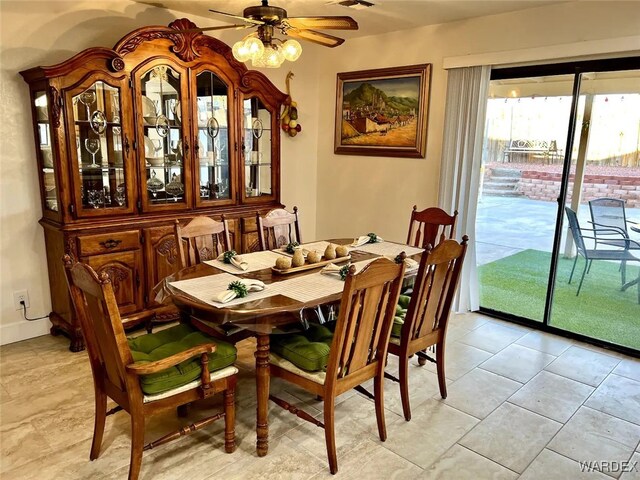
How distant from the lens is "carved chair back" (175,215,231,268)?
285 cm

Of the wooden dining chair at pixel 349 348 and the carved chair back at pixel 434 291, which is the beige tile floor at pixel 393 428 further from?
the carved chair back at pixel 434 291

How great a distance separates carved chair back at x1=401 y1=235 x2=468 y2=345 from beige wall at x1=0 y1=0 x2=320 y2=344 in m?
2.80

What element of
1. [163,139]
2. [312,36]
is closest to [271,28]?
[312,36]

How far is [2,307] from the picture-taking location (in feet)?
11.1

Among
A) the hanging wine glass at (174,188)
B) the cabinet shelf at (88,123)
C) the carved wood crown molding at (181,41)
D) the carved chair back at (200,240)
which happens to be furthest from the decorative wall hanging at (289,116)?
the carved chair back at (200,240)

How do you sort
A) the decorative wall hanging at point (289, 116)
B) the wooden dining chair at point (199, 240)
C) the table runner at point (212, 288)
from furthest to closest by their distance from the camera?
the decorative wall hanging at point (289, 116)
the wooden dining chair at point (199, 240)
the table runner at point (212, 288)

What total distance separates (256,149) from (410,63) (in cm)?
163

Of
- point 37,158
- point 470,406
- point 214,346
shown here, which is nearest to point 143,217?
point 37,158

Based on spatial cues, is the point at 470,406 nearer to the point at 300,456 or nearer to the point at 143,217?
the point at 300,456

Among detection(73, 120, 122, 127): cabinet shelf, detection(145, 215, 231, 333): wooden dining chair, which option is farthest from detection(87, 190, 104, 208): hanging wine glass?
detection(145, 215, 231, 333): wooden dining chair

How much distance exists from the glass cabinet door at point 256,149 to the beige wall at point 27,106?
103 centimetres

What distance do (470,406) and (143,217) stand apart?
263cm

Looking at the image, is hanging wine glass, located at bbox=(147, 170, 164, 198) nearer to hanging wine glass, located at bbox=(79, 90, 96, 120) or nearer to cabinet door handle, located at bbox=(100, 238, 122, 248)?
cabinet door handle, located at bbox=(100, 238, 122, 248)

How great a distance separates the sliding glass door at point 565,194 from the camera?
11.4ft
